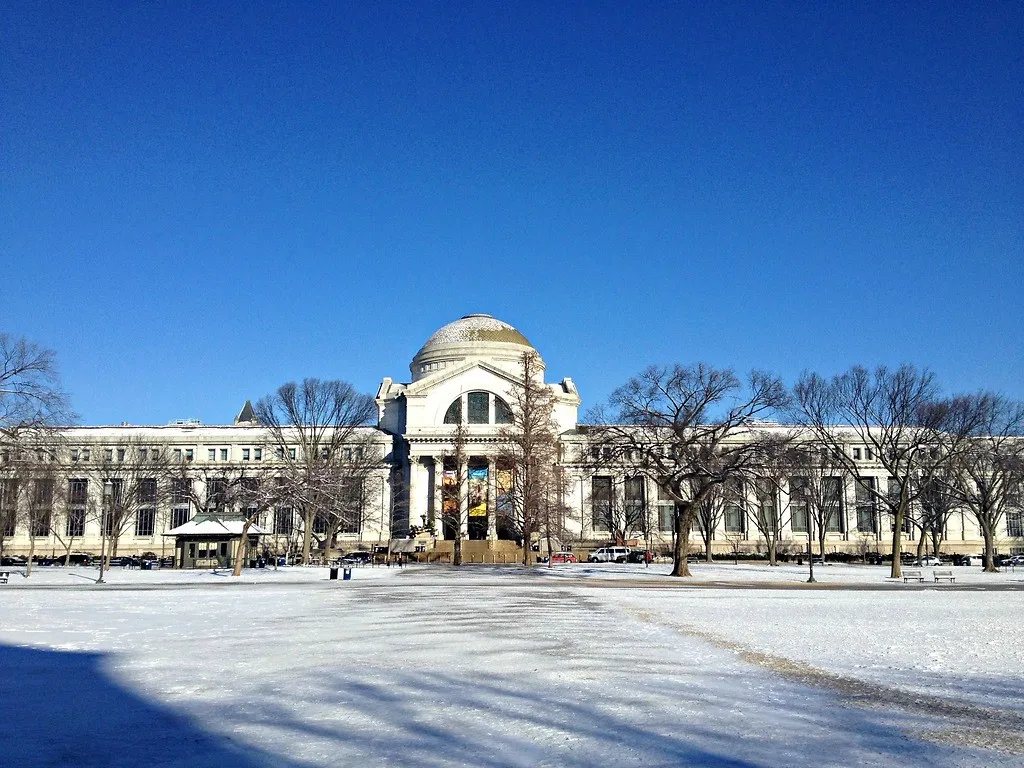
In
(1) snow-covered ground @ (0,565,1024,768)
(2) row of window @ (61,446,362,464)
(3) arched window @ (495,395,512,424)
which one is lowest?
(1) snow-covered ground @ (0,565,1024,768)

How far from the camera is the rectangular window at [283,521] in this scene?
9581 cm

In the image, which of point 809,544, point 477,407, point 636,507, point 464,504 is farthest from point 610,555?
point 809,544

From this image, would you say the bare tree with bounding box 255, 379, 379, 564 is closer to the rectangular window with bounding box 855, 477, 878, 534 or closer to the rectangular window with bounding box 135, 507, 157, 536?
the rectangular window with bounding box 135, 507, 157, 536

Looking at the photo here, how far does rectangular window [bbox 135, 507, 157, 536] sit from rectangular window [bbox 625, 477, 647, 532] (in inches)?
2030

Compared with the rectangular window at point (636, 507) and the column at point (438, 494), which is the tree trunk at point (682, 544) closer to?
the rectangular window at point (636, 507)

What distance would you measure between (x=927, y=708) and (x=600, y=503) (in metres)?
87.2

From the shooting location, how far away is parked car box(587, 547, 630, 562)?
83.0 meters

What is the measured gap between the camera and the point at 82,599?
3762cm

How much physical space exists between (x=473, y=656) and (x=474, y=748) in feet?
25.7

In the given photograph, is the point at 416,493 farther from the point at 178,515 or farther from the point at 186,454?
the point at 186,454

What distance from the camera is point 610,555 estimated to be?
277ft

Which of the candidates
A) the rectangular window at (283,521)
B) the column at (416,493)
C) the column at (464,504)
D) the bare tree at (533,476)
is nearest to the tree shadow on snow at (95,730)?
the bare tree at (533,476)

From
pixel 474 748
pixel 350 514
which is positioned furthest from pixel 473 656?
pixel 350 514

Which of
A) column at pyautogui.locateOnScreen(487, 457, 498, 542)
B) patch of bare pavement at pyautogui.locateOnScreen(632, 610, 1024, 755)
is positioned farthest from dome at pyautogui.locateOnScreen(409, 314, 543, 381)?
patch of bare pavement at pyautogui.locateOnScreen(632, 610, 1024, 755)
